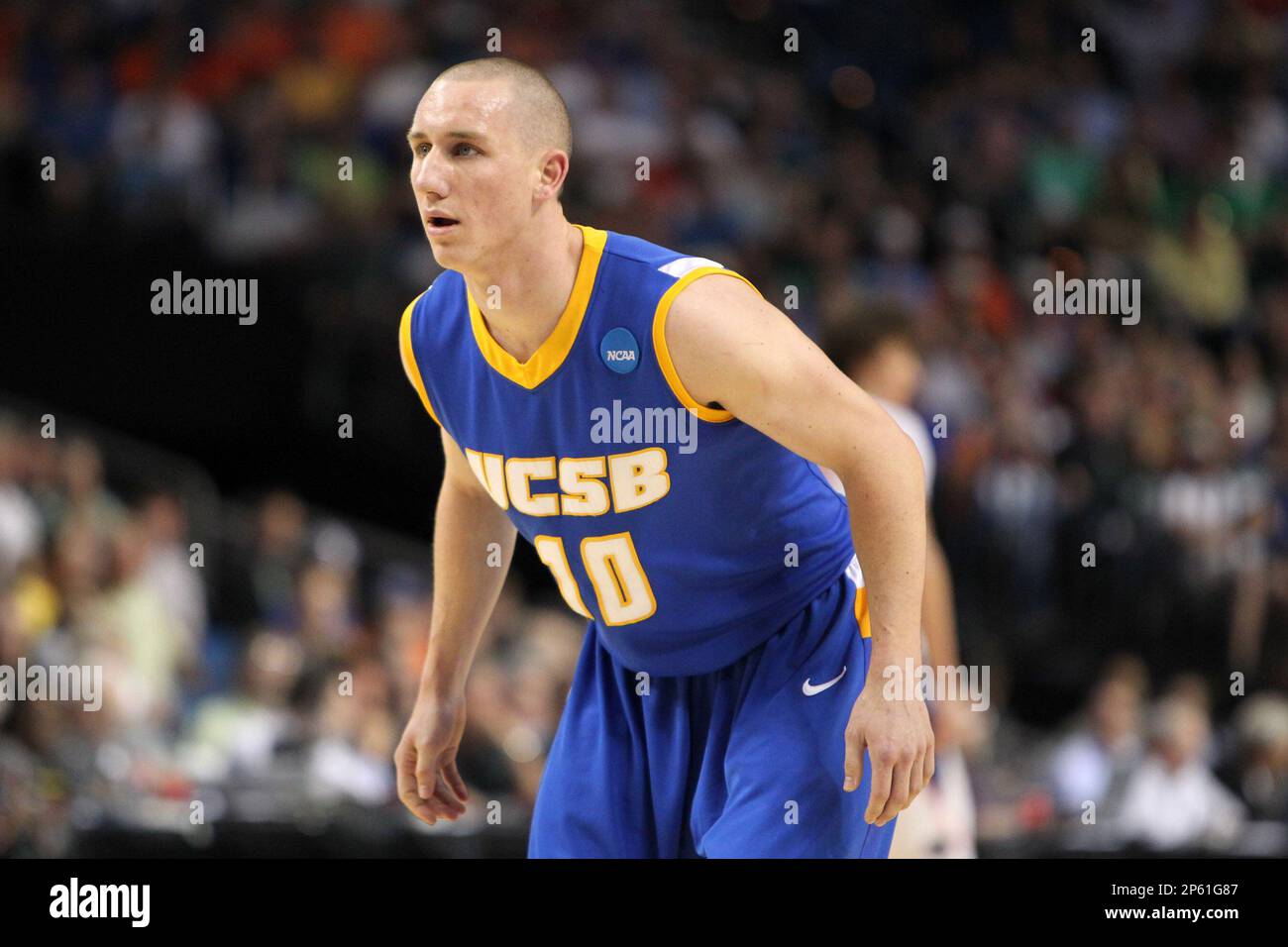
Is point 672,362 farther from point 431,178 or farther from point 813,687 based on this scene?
point 813,687

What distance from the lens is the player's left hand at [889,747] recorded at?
2938 millimetres

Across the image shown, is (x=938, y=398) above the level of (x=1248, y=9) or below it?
below

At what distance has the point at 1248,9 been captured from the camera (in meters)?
9.75

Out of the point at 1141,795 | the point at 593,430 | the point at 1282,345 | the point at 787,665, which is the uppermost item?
the point at 1282,345

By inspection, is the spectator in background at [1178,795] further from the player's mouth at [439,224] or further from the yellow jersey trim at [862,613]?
the player's mouth at [439,224]

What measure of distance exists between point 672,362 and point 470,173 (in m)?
0.52

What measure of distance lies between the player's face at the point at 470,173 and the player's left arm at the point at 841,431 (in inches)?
14.5

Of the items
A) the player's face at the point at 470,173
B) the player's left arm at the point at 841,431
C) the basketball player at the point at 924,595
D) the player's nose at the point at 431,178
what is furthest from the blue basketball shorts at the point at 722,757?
the basketball player at the point at 924,595

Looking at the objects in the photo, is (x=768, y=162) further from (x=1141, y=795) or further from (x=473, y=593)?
(x=473, y=593)

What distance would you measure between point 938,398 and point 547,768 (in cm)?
481

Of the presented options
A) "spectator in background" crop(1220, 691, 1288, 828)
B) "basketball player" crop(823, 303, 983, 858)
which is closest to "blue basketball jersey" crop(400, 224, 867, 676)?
"basketball player" crop(823, 303, 983, 858)

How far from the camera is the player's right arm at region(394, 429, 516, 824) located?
363 cm

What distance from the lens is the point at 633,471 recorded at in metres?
3.23
